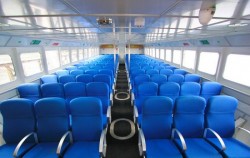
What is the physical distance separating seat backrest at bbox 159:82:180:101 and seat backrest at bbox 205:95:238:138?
4.31 ft

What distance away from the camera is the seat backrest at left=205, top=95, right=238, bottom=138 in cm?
257

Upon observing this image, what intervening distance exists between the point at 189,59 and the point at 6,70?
310 inches

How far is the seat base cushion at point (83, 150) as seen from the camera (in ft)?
6.88

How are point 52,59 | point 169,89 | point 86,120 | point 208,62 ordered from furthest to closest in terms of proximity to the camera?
point 52,59
point 208,62
point 169,89
point 86,120

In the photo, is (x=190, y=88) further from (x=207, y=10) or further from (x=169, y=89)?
(x=207, y=10)

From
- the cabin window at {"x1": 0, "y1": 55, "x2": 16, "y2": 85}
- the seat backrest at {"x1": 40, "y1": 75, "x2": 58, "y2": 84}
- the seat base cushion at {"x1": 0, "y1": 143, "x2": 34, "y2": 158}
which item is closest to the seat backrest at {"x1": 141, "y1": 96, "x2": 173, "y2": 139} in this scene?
the seat base cushion at {"x1": 0, "y1": 143, "x2": 34, "y2": 158}

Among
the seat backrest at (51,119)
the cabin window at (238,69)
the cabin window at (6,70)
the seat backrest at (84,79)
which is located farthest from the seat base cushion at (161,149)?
the cabin window at (6,70)

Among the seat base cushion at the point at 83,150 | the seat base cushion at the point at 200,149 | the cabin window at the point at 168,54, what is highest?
the cabin window at the point at 168,54

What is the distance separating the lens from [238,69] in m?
4.11

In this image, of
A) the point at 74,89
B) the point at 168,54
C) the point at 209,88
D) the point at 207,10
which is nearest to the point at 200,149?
the point at 207,10

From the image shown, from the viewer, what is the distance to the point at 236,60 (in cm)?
419

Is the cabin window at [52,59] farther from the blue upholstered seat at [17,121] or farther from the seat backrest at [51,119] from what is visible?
the seat backrest at [51,119]

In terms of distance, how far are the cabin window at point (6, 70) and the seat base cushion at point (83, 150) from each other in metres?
3.20

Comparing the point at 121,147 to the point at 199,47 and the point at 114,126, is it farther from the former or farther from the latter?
the point at 199,47
